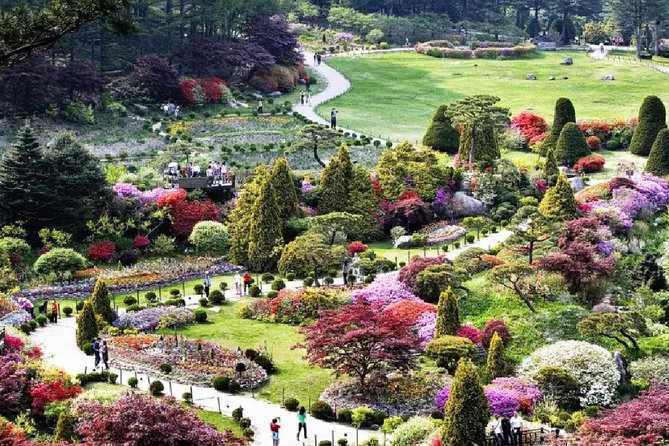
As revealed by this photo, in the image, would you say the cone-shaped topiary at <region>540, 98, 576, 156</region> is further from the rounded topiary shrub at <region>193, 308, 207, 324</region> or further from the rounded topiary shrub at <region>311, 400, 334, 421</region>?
the rounded topiary shrub at <region>311, 400, 334, 421</region>

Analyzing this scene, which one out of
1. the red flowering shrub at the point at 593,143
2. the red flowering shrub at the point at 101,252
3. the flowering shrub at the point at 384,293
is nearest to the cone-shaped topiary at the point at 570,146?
the red flowering shrub at the point at 593,143

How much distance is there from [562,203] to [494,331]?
1515 centimetres

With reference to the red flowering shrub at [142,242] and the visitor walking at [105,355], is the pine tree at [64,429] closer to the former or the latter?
the visitor walking at [105,355]

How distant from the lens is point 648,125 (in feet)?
276

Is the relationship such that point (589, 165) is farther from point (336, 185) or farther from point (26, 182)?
point (26, 182)

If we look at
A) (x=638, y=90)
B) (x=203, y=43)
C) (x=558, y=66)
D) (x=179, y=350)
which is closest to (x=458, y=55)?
(x=558, y=66)

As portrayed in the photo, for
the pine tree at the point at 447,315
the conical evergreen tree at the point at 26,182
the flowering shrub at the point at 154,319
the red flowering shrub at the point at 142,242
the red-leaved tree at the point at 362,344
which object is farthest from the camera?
the red flowering shrub at the point at 142,242

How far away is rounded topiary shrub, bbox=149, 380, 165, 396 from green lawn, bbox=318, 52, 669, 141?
47.7 meters

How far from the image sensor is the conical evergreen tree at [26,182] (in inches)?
2630

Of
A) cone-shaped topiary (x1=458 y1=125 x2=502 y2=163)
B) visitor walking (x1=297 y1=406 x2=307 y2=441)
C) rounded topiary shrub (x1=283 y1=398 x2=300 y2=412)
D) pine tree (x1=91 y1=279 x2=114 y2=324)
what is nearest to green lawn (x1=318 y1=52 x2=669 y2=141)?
cone-shaped topiary (x1=458 y1=125 x2=502 y2=163)

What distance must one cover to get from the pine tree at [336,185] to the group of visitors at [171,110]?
1049 inches

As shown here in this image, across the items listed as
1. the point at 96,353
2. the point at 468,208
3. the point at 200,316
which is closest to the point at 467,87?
the point at 468,208

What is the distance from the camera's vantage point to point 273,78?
109 metres

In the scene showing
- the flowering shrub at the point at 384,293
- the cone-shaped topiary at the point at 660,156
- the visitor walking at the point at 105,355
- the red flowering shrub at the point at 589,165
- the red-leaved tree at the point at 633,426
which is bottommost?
the visitor walking at the point at 105,355
